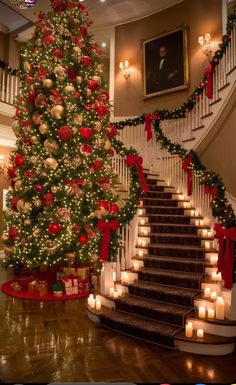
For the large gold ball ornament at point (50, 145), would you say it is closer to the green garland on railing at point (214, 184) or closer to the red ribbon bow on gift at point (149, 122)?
the green garland on railing at point (214, 184)

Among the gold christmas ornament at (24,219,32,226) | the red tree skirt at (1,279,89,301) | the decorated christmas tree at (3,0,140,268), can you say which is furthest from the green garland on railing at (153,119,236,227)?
the gold christmas ornament at (24,219,32,226)

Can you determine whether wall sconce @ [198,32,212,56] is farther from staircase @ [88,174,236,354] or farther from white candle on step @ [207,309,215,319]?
white candle on step @ [207,309,215,319]

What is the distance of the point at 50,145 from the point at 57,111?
54 cm

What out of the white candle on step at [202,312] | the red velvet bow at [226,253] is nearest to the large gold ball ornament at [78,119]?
the red velvet bow at [226,253]

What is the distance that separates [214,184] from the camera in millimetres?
4848

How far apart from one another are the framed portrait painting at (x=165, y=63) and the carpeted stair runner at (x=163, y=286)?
14.9 ft

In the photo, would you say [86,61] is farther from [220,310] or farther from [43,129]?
[220,310]

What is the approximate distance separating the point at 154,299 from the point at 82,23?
4.94 m

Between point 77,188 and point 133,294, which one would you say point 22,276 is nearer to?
point 77,188

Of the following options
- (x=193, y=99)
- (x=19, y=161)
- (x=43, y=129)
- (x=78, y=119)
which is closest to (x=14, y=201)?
(x=19, y=161)

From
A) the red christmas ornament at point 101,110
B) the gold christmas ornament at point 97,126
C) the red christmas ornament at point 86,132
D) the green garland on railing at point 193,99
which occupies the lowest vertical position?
the red christmas ornament at point 86,132

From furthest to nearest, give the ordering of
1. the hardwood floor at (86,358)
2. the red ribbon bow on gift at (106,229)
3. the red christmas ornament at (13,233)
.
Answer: the red christmas ornament at (13,233)
the red ribbon bow on gift at (106,229)
the hardwood floor at (86,358)

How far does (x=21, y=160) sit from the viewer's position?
17.8 ft

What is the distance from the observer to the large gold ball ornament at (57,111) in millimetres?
5027
